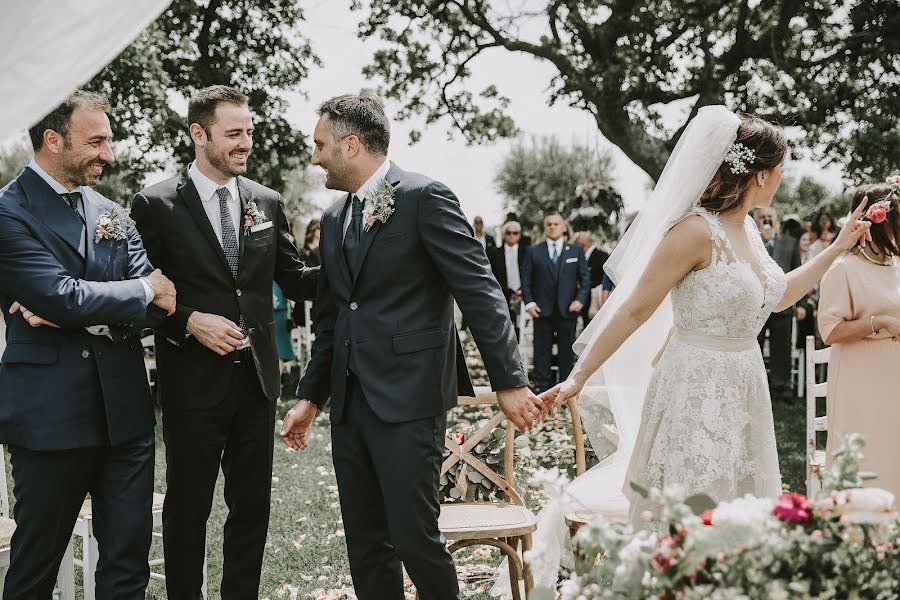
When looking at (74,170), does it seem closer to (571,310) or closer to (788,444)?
(788,444)

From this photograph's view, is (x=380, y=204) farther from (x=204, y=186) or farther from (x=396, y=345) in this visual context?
(x=204, y=186)

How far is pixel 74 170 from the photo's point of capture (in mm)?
3078

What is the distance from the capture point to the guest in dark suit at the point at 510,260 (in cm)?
1290

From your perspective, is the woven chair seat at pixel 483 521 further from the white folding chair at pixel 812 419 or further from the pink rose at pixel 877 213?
the pink rose at pixel 877 213

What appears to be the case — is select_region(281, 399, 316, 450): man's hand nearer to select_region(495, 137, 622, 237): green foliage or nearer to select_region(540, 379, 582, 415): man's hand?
select_region(540, 379, 582, 415): man's hand

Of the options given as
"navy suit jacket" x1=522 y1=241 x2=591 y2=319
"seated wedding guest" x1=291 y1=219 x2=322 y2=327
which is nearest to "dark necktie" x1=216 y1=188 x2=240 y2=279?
"seated wedding guest" x1=291 y1=219 x2=322 y2=327

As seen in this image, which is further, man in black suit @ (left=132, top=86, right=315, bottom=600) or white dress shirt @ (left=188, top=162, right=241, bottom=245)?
white dress shirt @ (left=188, top=162, right=241, bottom=245)

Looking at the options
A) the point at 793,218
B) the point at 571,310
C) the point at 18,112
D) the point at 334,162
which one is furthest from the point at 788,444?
the point at 18,112

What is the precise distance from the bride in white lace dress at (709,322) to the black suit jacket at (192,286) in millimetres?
1288

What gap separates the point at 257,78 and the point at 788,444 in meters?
11.5

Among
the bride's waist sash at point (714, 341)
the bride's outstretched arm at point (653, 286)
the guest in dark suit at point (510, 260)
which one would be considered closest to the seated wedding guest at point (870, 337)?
the bride's waist sash at point (714, 341)

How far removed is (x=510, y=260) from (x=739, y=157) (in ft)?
32.9

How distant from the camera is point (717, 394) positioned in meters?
3.01

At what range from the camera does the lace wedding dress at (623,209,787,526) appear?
117 inches
